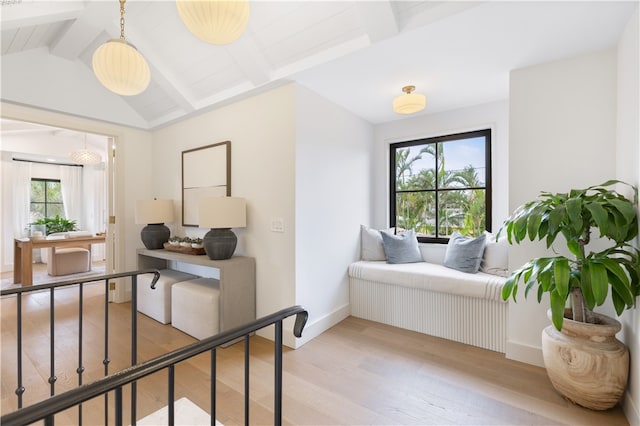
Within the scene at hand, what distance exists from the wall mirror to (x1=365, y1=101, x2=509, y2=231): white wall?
1.96m

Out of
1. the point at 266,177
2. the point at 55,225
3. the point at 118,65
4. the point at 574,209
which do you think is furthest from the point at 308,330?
the point at 55,225

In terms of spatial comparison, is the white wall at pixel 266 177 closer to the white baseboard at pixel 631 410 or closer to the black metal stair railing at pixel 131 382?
the black metal stair railing at pixel 131 382

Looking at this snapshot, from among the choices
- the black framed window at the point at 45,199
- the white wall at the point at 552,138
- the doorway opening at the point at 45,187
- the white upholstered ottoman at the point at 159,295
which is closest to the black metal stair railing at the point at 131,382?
the white wall at the point at 552,138

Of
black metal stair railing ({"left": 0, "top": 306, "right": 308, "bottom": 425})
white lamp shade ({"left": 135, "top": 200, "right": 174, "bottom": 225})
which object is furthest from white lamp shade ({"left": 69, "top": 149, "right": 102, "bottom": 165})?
black metal stair railing ({"left": 0, "top": 306, "right": 308, "bottom": 425})

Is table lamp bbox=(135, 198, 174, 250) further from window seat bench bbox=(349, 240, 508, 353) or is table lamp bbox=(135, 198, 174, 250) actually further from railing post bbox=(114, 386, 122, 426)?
railing post bbox=(114, 386, 122, 426)

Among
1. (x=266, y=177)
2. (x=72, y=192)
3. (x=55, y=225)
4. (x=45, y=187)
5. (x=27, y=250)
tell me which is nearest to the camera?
(x=266, y=177)

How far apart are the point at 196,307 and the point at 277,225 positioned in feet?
3.67

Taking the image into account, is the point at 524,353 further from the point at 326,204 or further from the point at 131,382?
the point at 131,382

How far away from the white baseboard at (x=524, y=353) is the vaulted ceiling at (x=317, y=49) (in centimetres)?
231

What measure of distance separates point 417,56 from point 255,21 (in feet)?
4.38

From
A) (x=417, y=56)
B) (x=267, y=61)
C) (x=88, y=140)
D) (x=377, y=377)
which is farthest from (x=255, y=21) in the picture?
(x=88, y=140)

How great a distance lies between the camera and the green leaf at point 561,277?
5.22ft

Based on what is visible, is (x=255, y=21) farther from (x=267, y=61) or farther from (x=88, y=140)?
(x=88, y=140)

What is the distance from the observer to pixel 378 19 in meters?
1.92
